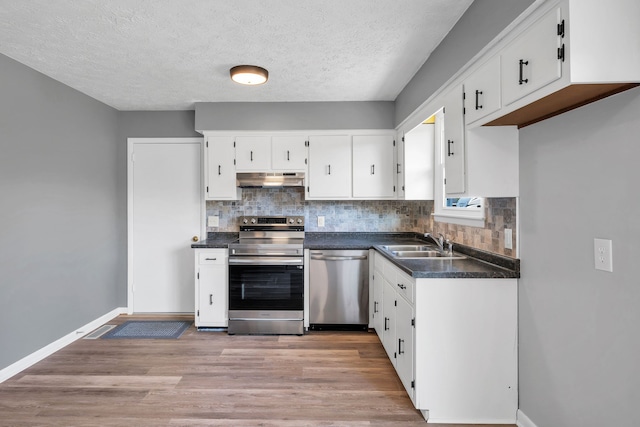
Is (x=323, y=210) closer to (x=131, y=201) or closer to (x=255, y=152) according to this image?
(x=255, y=152)

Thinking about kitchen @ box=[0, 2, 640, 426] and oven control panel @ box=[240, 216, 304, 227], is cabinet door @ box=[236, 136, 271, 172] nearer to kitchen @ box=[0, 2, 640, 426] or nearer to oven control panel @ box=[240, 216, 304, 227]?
oven control panel @ box=[240, 216, 304, 227]

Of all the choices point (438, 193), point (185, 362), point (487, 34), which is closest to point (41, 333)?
point (185, 362)

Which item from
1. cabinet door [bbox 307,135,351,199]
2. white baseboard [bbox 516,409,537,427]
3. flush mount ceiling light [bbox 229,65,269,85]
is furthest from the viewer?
cabinet door [bbox 307,135,351,199]

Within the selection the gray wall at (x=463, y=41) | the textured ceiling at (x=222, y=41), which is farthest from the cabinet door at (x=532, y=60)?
the textured ceiling at (x=222, y=41)

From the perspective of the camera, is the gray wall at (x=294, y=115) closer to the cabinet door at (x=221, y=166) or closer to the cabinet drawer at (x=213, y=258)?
the cabinet door at (x=221, y=166)

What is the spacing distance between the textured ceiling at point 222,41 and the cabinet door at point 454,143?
19.3 inches

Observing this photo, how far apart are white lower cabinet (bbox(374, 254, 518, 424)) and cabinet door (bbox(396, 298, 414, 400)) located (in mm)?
53

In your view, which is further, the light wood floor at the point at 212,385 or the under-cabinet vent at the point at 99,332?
the under-cabinet vent at the point at 99,332

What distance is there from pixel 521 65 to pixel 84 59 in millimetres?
3024

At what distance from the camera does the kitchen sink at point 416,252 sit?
273 centimetres

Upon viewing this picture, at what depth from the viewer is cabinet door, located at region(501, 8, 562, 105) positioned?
3.97ft

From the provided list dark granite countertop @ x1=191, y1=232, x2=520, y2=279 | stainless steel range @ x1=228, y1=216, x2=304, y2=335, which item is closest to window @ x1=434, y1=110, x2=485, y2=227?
dark granite countertop @ x1=191, y1=232, x2=520, y2=279

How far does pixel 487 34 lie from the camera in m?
1.64

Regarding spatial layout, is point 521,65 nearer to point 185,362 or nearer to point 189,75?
→ point 189,75
